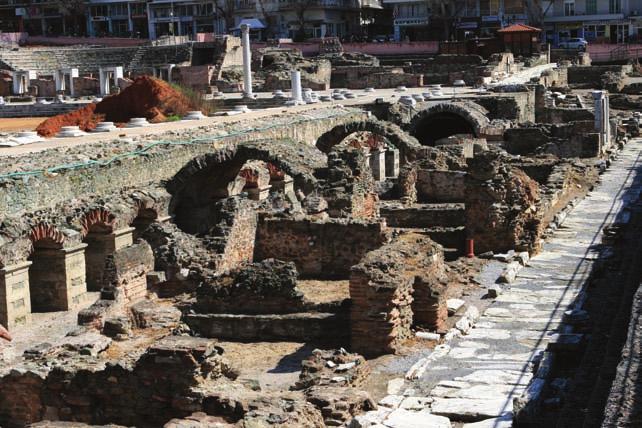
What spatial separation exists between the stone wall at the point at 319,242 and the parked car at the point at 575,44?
51.0m

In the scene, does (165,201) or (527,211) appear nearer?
(527,211)

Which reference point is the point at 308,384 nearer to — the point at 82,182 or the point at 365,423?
the point at 365,423

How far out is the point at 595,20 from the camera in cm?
7138

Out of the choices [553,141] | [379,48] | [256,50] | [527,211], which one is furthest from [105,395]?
[379,48]

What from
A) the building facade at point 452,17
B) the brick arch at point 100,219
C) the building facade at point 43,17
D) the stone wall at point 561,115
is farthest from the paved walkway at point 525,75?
the building facade at point 43,17

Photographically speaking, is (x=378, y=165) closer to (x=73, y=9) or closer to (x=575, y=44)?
(x=575, y=44)

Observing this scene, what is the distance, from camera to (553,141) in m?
33.1

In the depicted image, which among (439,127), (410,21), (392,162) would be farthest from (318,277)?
(410,21)

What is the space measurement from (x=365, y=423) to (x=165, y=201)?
12.9 metres

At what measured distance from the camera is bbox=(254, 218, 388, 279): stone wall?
17906 mm

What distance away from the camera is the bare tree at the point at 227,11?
7756 centimetres

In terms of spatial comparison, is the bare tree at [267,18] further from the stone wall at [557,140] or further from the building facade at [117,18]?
the stone wall at [557,140]

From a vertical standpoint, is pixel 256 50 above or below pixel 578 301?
above

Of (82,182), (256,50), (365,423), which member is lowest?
(365,423)
